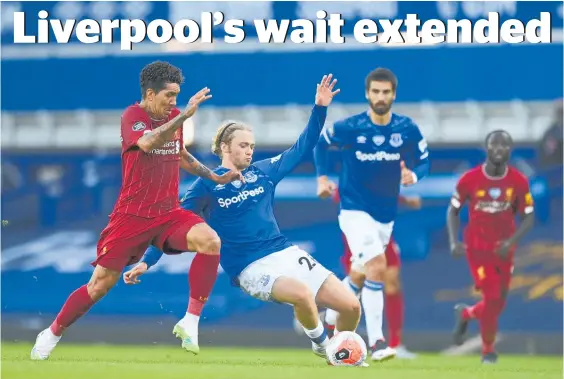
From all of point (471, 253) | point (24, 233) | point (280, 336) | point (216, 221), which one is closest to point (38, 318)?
point (24, 233)

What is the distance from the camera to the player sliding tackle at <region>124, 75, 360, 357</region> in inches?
365

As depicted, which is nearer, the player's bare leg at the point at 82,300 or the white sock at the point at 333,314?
the player's bare leg at the point at 82,300

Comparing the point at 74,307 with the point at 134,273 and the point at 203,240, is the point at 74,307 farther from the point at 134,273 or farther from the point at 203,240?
the point at 203,240

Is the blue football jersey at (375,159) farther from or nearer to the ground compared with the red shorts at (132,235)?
farther from the ground

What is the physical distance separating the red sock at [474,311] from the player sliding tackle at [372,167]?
1.24 metres

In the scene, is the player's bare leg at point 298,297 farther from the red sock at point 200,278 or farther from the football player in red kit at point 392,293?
the football player in red kit at point 392,293

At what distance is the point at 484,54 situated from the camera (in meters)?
17.9

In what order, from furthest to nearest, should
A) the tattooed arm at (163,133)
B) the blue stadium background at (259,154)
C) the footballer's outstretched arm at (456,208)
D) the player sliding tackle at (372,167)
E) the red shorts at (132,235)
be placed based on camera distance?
1. the blue stadium background at (259,154)
2. the footballer's outstretched arm at (456,208)
3. the player sliding tackle at (372,167)
4. the red shorts at (132,235)
5. the tattooed arm at (163,133)

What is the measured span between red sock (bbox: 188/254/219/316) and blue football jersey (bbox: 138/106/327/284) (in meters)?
0.17

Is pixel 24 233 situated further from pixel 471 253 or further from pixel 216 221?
pixel 216 221

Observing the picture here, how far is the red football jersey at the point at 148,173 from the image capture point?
9.20 metres

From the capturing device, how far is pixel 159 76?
919 cm

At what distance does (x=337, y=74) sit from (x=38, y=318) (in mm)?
5238

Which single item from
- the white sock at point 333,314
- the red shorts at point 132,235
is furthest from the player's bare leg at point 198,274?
the white sock at point 333,314
